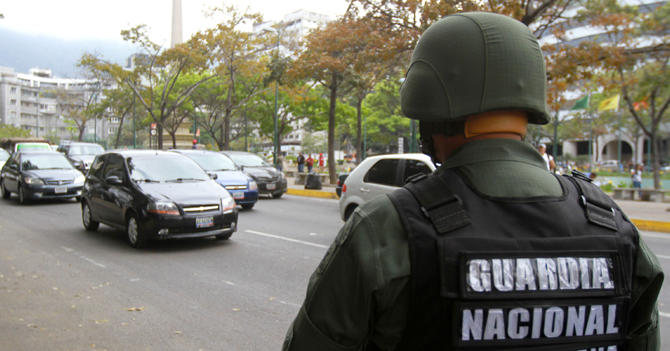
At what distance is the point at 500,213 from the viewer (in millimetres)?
1230

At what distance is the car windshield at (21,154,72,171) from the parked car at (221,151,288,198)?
5.23m

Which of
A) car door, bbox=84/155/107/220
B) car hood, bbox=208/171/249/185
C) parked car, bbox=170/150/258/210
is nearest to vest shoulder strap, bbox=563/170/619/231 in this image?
car door, bbox=84/155/107/220

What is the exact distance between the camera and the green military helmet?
4.36 ft

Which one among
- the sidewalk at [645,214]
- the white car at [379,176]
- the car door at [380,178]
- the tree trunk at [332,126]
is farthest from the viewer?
the tree trunk at [332,126]

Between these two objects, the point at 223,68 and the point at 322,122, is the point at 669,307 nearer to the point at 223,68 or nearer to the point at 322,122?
the point at 223,68

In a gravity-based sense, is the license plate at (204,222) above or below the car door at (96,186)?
below

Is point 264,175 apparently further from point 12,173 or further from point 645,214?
point 645,214

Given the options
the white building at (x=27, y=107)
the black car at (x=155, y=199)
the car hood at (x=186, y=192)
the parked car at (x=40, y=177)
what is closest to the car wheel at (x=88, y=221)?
the black car at (x=155, y=199)

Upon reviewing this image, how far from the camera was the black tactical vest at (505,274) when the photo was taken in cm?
117

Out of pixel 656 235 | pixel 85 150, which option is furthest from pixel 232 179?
pixel 85 150

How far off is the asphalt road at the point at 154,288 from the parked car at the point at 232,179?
3.20 meters

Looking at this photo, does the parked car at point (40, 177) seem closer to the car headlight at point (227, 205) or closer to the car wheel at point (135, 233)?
the car wheel at point (135, 233)

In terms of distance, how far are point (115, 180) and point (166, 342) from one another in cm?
517

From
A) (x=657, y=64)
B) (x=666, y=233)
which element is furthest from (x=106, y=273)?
(x=657, y=64)
